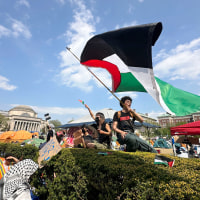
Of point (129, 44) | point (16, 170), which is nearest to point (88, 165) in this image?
point (16, 170)

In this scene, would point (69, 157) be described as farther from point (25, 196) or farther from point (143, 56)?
point (143, 56)

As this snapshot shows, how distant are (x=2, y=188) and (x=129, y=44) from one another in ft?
12.9

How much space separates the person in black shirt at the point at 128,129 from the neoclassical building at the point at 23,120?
300 feet

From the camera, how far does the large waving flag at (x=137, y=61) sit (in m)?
2.81

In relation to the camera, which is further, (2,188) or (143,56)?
(143,56)

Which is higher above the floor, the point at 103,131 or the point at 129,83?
the point at 129,83

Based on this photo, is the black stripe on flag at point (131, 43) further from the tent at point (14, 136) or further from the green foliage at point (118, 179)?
the tent at point (14, 136)

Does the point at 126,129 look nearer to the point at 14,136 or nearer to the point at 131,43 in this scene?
the point at 131,43

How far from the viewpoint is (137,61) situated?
314 centimetres

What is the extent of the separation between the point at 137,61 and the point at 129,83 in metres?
0.93

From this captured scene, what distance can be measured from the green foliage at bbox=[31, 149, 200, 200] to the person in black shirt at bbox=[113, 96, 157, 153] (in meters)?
0.86

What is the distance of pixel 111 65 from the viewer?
400 centimetres

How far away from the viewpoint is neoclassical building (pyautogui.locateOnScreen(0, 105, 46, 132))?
81.1 meters

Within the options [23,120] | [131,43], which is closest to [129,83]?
[131,43]
